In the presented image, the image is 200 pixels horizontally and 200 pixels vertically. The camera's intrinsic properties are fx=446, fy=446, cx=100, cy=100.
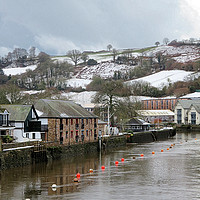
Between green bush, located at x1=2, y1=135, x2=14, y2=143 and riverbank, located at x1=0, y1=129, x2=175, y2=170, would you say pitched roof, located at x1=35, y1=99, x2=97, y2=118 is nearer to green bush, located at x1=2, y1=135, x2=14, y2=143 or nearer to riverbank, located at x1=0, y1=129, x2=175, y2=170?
riverbank, located at x1=0, y1=129, x2=175, y2=170

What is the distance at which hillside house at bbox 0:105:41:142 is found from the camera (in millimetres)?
54781

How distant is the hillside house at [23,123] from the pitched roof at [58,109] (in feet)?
6.24

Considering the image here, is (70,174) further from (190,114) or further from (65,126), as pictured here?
(190,114)

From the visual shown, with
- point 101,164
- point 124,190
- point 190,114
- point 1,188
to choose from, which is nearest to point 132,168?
point 101,164

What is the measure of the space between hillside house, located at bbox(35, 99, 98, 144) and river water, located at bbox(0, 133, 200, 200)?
4.99m

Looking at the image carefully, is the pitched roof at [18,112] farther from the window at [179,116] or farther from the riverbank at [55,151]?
the window at [179,116]

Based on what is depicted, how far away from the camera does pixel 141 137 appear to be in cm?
8862

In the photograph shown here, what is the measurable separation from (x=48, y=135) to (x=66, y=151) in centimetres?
314

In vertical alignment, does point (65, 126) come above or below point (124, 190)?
above

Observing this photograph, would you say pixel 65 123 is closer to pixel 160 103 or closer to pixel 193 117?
pixel 193 117

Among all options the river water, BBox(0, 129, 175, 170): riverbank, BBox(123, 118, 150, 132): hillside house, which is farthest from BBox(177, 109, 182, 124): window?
the river water

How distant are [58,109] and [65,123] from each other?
8.52 feet

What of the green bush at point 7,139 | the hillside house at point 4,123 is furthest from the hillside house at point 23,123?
the green bush at point 7,139

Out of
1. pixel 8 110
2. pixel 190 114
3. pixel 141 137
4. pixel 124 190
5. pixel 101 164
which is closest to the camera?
pixel 124 190
